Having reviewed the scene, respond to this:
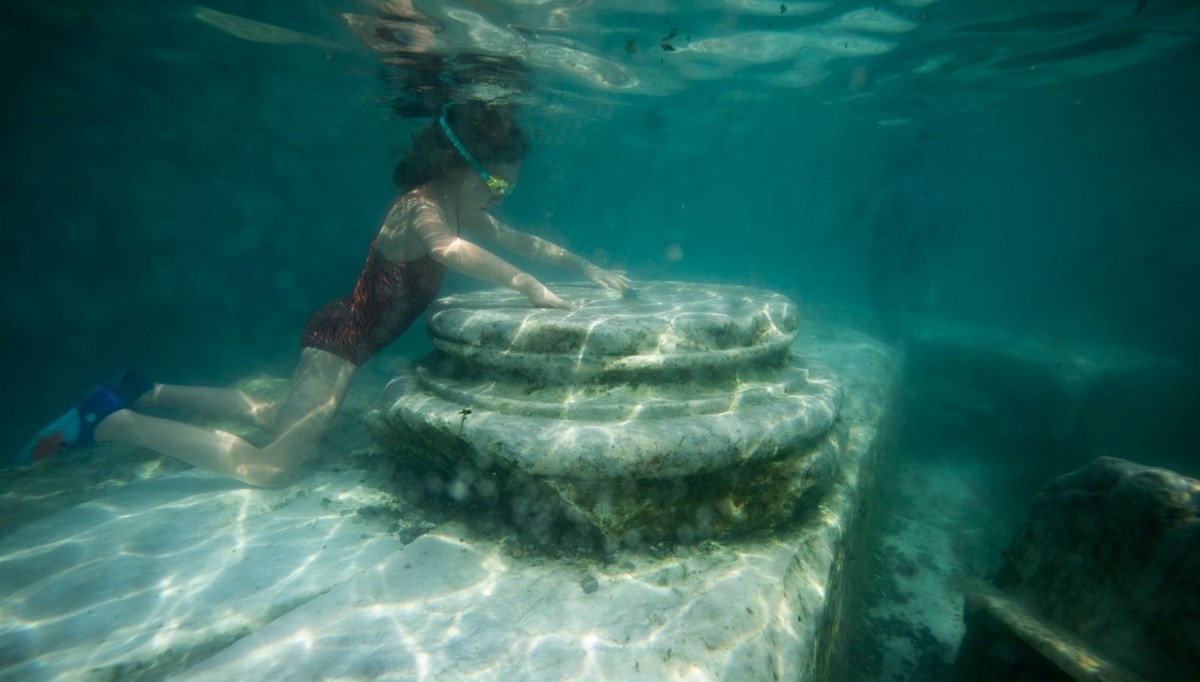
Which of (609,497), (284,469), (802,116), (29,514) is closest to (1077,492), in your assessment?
(609,497)

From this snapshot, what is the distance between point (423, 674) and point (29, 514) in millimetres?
5415

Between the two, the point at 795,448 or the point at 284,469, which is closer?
the point at 795,448

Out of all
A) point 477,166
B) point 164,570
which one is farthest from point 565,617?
point 477,166

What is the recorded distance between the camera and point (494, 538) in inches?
124

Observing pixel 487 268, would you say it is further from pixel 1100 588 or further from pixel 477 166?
pixel 1100 588

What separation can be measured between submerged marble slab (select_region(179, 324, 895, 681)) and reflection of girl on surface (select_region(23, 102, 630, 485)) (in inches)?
86.8

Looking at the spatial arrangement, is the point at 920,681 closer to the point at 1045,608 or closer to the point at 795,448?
the point at 1045,608

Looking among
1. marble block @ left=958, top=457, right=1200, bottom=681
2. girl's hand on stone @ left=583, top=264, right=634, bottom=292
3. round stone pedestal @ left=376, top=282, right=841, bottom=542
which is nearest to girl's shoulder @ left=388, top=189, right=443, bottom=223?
round stone pedestal @ left=376, top=282, right=841, bottom=542

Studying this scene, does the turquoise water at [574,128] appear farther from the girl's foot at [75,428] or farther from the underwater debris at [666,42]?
the girl's foot at [75,428]

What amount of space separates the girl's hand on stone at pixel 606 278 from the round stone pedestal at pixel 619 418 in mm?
1228

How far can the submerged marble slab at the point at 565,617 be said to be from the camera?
83.9 inches

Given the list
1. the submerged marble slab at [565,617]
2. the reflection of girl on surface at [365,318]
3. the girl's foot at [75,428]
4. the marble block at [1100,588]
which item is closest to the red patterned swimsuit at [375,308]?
the reflection of girl on surface at [365,318]

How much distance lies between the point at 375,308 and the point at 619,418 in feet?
9.89

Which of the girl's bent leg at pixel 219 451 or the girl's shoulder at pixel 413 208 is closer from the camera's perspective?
the girl's bent leg at pixel 219 451
